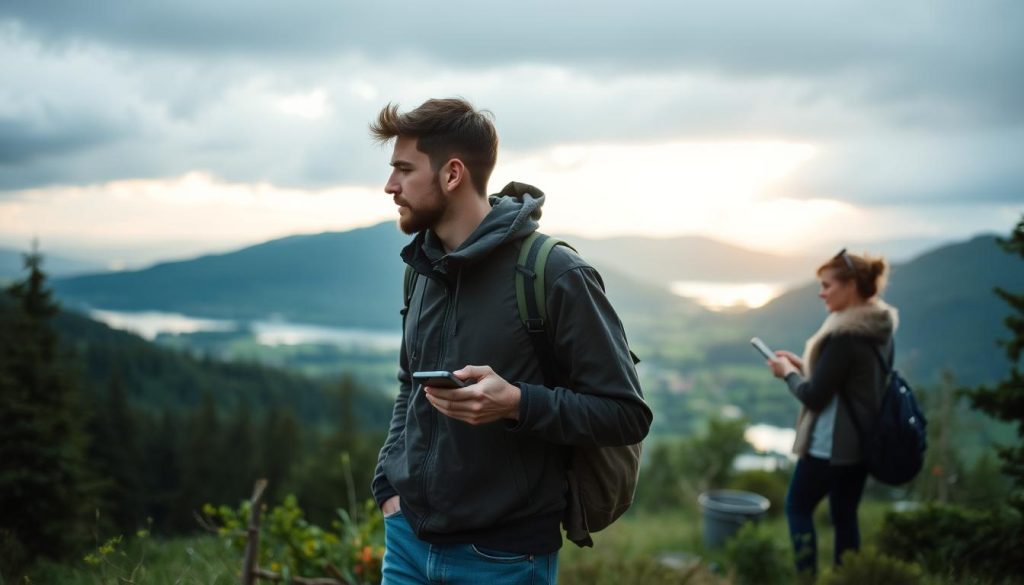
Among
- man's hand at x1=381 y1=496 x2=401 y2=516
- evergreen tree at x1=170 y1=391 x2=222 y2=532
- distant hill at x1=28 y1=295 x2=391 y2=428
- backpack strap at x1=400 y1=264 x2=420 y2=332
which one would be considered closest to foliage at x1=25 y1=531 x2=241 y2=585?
man's hand at x1=381 y1=496 x2=401 y2=516

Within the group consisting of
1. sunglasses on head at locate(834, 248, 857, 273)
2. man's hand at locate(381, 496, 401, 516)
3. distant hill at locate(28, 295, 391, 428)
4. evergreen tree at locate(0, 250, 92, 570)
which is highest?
sunglasses on head at locate(834, 248, 857, 273)

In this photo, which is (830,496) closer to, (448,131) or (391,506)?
(391,506)

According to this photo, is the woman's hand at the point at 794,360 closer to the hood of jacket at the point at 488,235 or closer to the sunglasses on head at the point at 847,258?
the sunglasses on head at the point at 847,258

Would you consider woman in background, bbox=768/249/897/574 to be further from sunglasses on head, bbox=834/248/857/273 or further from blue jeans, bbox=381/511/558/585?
blue jeans, bbox=381/511/558/585

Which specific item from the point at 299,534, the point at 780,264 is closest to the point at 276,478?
the point at 299,534

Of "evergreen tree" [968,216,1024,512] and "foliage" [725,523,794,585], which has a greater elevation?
"evergreen tree" [968,216,1024,512]

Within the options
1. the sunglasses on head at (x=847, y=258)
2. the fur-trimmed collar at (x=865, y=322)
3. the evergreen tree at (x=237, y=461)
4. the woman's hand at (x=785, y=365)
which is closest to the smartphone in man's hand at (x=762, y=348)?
the woman's hand at (x=785, y=365)

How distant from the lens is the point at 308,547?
4.55 meters

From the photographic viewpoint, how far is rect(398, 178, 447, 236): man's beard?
2.37m

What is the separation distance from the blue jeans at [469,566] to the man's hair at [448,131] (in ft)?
3.55

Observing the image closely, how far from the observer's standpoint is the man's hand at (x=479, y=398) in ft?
6.53

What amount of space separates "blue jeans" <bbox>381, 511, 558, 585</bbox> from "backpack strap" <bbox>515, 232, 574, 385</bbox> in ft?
1.70

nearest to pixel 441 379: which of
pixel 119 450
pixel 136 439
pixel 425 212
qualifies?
pixel 425 212

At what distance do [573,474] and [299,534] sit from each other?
2865 millimetres
